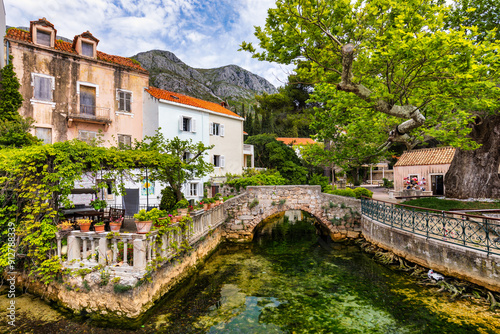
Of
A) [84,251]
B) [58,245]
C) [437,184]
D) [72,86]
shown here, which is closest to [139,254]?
[84,251]

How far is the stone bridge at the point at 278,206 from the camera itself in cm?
1582

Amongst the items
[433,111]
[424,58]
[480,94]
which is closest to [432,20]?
[424,58]

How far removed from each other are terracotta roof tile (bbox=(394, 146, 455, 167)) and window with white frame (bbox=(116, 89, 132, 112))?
87.4ft

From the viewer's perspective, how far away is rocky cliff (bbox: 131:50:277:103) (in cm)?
9294

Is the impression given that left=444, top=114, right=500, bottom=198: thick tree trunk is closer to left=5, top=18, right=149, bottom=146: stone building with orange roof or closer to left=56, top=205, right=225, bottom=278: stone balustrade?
left=56, top=205, right=225, bottom=278: stone balustrade

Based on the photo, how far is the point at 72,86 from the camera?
58.9 feet

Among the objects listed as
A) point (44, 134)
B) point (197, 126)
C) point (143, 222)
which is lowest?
point (143, 222)

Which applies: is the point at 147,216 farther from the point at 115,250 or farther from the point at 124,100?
the point at 124,100

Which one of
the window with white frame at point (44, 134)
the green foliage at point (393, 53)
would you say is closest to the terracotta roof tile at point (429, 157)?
the green foliage at point (393, 53)

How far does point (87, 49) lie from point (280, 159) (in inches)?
785

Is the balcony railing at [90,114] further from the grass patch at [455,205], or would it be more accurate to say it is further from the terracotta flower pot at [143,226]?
A: the grass patch at [455,205]

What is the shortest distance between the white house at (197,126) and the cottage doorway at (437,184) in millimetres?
18536

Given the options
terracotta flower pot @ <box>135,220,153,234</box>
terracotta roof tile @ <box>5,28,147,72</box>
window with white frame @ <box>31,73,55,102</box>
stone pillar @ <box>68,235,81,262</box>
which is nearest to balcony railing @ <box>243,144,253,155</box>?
terracotta roof tile @ <box>5,28,147,72</box>

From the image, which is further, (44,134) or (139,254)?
(44,134)
